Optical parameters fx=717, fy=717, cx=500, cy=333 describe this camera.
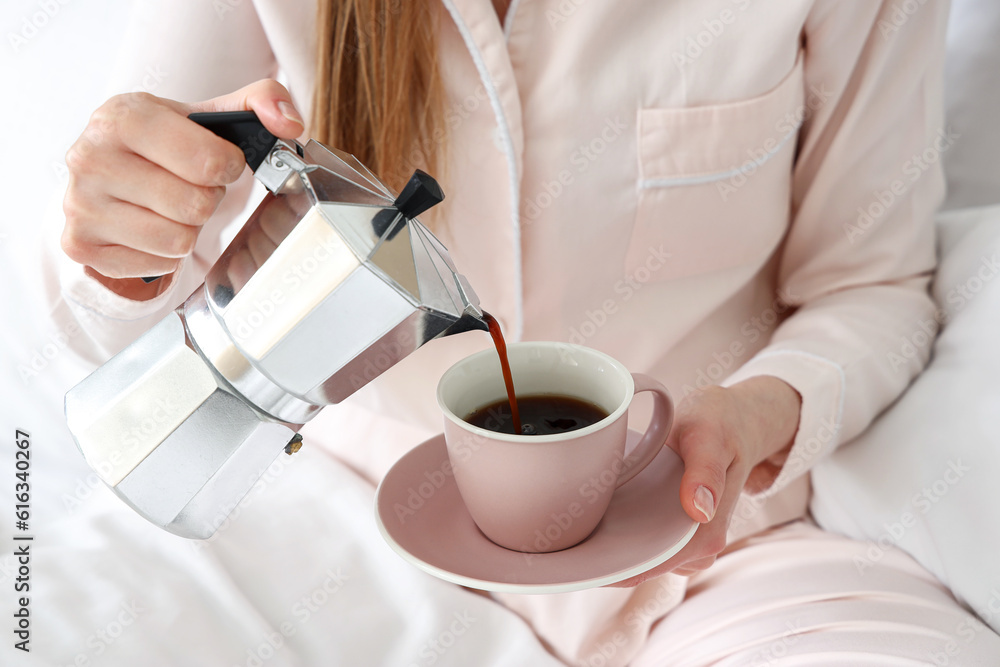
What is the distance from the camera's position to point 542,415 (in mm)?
505

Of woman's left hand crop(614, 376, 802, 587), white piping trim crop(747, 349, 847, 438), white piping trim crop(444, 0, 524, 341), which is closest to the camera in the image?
woman's left hand crop(614, 376, 802, 587)

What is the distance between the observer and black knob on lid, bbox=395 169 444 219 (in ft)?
1.21

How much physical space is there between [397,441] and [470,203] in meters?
0.28

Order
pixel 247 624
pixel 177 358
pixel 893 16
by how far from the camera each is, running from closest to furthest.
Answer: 1. pixel 177 358
2. pixel 247 624
3. pixel 893 16

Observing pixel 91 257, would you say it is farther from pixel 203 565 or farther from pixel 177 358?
pixel 203 565

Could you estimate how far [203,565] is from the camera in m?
0.61

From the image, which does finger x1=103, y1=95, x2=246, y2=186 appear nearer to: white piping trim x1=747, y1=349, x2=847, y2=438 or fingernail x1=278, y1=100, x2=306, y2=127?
fingernail x1=278, y1=100, x2=306, y2=127

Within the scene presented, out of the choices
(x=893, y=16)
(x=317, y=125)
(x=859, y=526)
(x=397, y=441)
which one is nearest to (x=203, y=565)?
(x=397, y=441)

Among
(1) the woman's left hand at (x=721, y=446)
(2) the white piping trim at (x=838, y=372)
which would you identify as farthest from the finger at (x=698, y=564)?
(2) the white piping trim at (x=838, y=372)

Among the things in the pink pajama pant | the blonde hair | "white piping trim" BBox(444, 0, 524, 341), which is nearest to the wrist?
the pink pajama pant

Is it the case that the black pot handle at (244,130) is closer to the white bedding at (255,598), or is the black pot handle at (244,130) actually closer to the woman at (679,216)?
the woman at (679,216)

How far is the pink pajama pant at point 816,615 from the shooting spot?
54 centimetres

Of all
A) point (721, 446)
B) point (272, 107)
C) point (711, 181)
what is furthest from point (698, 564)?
point (272, 107)

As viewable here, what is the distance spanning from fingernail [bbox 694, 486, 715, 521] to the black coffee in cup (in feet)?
0.26
